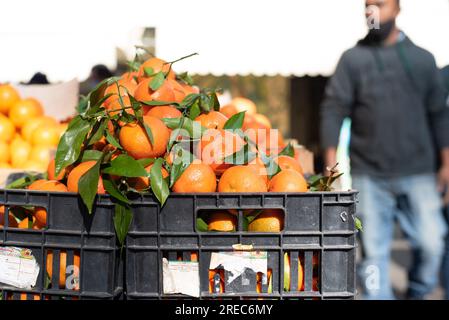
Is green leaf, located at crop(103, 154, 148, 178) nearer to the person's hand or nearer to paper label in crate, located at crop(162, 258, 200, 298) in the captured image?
paper label in crate, located at crop(162, 258, 200, 298)

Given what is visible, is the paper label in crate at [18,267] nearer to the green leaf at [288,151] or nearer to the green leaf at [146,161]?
the green leaf at [146,161]

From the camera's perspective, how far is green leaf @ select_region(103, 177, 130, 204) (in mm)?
1887

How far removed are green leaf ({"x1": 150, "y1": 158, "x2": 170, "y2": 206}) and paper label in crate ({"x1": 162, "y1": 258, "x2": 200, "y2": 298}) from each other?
176 mm

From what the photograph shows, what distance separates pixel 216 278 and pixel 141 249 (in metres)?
0.22

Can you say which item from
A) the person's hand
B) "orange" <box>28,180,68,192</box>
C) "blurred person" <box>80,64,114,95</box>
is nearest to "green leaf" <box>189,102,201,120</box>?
"orange" <box>28,180,68,192</box>

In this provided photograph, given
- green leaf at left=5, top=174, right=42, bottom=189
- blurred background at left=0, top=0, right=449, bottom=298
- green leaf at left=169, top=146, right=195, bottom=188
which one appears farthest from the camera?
blurred background at left=0, top=0, right=449, bottom=298

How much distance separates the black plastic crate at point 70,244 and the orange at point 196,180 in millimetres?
199

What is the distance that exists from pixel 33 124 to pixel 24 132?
0.07m

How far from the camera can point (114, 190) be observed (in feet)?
6.24

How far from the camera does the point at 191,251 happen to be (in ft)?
6.27

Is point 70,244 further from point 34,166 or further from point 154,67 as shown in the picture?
point 34,166
